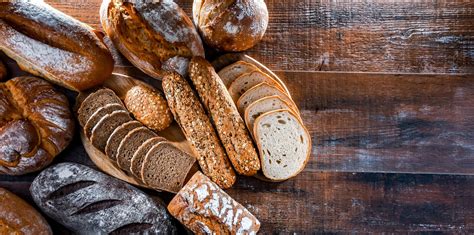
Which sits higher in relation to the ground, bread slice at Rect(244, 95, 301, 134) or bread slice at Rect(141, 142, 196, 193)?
bread slice at Rect(244, 95, 301, 134)

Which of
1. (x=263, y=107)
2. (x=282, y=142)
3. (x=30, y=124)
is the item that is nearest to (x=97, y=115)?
(x=30, y=124)

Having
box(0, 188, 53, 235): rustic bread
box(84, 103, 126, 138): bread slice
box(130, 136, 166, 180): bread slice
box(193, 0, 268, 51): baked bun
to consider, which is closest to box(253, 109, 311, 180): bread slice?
box(193, 0, 268, 51): baked bun

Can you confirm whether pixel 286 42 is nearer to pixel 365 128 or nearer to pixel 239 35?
pixel 239 35

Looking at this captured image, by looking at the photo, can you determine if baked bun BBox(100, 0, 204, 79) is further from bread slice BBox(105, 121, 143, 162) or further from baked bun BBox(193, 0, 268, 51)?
bread slice BBox(105, 121, 143, 162)

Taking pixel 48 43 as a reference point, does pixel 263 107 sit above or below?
below

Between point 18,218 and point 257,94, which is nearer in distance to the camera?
point 18,218

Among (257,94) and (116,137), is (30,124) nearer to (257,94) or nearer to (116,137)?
(116,137)

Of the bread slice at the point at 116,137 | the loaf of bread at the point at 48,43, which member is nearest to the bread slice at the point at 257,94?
the bread slice at the point at 116,137
